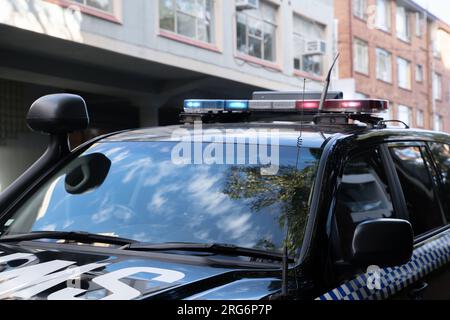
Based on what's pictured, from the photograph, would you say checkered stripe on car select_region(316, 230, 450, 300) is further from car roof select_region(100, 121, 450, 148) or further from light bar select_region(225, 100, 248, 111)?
light bar select_region(225, 100, 248, 111)

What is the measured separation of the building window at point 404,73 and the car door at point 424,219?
30919 mm

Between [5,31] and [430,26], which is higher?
[430,26]

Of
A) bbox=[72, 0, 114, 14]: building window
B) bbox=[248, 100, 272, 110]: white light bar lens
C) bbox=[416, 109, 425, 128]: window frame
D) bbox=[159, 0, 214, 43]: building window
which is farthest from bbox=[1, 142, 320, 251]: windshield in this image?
bbox=[416, 109, 425, 128]: window frame

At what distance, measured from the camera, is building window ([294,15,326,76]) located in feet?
67.2

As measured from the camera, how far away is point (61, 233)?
2457mm

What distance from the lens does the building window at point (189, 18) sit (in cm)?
1419

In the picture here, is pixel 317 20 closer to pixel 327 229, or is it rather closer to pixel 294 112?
pixel 294 112

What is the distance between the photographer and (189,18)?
1505 centimetres

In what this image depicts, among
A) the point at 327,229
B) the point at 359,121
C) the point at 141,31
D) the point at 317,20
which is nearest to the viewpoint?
the point at 327,229

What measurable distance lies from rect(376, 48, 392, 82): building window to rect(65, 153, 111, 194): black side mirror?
29.0 metres

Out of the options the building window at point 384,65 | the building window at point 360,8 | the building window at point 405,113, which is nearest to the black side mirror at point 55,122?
the building window at point 360,8

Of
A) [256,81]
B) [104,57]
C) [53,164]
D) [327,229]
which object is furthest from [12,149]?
[327,229]

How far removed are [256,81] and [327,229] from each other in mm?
15166
